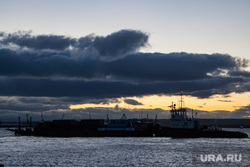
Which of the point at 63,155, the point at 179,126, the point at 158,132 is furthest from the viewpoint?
the point at 158,132

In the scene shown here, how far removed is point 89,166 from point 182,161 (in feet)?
82.3

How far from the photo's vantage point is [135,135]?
7648 inches

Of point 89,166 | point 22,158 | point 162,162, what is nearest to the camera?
point 89,166

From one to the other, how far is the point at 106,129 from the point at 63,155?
92221 millimetres

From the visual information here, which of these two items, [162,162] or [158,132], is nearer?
[162,162]

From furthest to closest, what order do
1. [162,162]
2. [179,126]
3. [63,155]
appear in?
[179,126], [63,155], [162,162]

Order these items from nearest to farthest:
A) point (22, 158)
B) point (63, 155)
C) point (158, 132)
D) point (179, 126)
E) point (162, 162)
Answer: point (162, 162)
point (22, 158)
point (63, 155)
point (179, 126)
point (158, 132)

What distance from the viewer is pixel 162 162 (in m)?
89.2

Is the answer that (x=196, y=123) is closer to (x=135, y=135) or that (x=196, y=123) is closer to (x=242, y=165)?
(x=135, y=135)

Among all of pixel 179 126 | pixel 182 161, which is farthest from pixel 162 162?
pixel 179 126

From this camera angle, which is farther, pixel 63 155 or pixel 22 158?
pixel 63 155

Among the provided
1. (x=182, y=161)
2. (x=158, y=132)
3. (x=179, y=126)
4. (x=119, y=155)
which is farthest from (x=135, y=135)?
(x=182, y=161)

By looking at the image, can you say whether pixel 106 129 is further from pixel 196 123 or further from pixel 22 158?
pixel 22 158

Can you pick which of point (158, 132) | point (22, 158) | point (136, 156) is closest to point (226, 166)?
point (136, 156)
